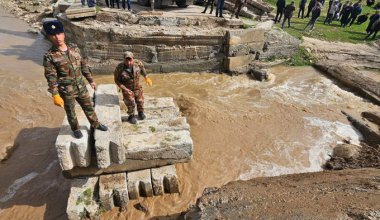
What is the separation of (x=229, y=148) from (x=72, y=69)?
3.72m

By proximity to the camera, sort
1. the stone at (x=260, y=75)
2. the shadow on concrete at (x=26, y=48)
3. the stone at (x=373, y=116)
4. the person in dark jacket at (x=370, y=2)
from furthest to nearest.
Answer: the person in dark jacket at (x=370, y=2)
the shadow on concrete at (x=26, y=48)
the stone at (x=260, y=75)
the stone at (x=373, y=116)

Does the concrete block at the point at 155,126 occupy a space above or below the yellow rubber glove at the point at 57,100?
below

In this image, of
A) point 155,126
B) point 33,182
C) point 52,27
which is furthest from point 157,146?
point 33,182

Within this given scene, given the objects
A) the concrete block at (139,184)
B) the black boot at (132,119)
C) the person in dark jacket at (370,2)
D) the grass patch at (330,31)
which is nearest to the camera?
the concrete block at (139,184)

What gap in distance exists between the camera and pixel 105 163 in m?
4.25

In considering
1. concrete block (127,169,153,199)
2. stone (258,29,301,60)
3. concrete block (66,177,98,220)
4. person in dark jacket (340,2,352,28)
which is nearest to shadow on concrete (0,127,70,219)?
concrete block (66,177,98,220)

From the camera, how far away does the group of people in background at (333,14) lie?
13162 mm

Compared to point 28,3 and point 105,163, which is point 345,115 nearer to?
point 105,163

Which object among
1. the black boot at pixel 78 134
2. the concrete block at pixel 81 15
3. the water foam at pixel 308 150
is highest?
the concrete block at pixel 81 15

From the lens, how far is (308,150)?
6.37 meters

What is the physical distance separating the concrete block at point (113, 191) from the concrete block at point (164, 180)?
50cm

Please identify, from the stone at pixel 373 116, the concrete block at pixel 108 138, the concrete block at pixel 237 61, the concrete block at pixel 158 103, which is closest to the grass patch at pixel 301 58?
the concrete block at pixel 237 61

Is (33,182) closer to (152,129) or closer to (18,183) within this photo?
(18,183)

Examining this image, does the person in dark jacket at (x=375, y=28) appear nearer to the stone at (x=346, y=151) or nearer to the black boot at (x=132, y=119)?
the stone at (x=346, y=151)
